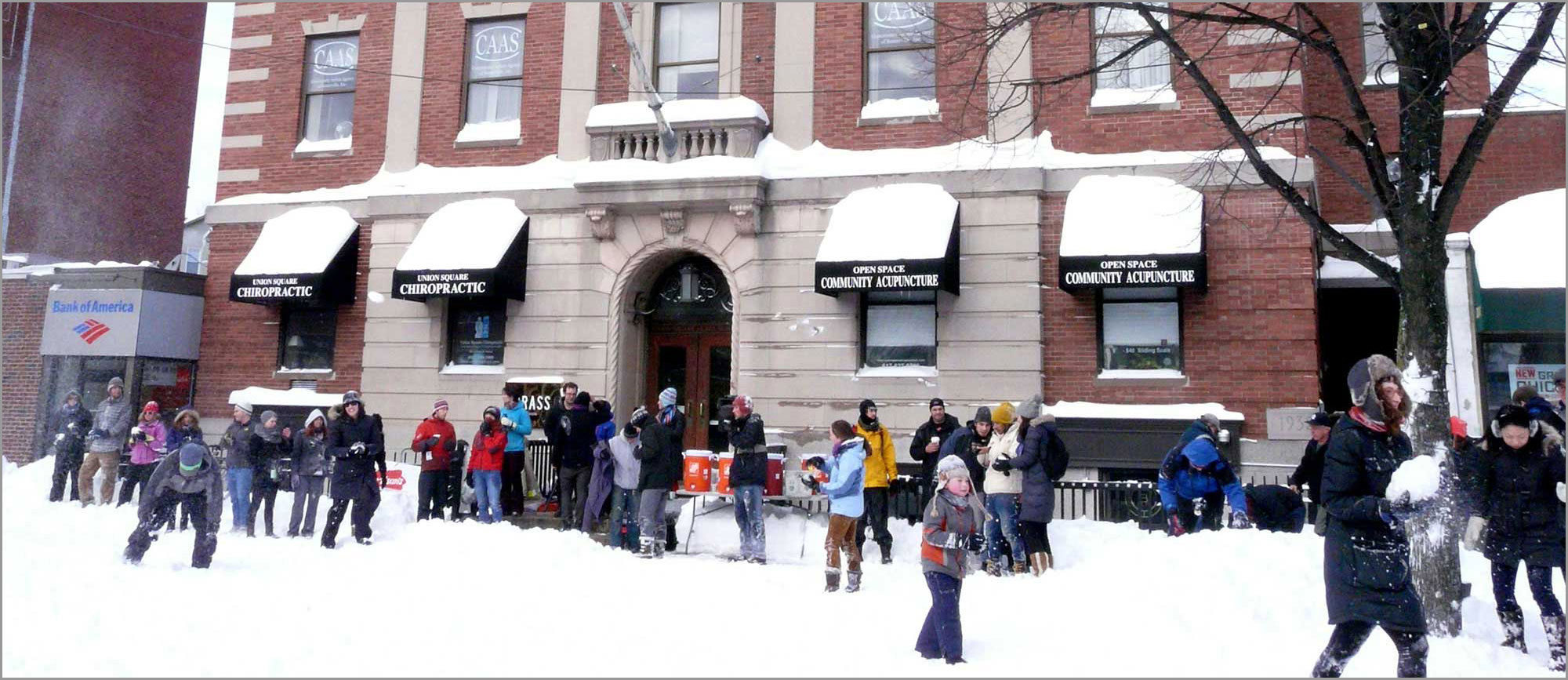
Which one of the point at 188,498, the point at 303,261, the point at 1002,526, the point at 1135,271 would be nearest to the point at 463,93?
the point at 303,261

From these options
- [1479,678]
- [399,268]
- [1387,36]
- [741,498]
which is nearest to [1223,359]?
[1387,36]

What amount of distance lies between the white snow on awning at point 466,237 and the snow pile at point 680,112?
1.98m

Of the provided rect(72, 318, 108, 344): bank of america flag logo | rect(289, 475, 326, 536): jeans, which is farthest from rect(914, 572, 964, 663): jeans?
rect(72, 318, 108, 344): bank of america flag logo

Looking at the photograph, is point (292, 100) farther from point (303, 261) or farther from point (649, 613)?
point (649, 613)

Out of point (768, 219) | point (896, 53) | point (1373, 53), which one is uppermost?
point (1373, 53)

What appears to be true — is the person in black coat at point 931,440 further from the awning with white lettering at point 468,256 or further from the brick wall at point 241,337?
the brick wall at point 241,337

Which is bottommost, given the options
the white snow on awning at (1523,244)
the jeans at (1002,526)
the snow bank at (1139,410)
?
the jeans at (1002,526)

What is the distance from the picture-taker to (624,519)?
12.1 meters

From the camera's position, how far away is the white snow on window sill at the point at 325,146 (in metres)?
17.5

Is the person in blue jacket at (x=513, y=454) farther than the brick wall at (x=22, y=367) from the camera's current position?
No

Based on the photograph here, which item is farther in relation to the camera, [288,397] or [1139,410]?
[288,397]

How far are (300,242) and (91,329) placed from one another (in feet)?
13.7

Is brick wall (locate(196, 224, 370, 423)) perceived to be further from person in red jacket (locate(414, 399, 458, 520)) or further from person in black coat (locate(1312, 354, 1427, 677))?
person in black coat (locate(1312, 354, 1427, 677))

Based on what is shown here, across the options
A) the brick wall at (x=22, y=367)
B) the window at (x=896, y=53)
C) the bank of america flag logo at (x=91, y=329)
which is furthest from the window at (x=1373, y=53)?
the brick wall at (x=22, y=367)
